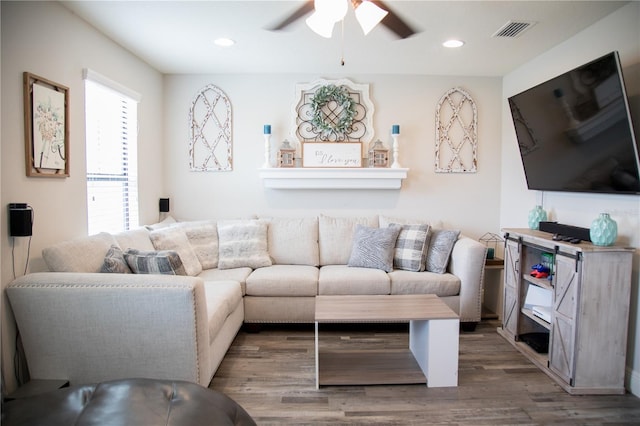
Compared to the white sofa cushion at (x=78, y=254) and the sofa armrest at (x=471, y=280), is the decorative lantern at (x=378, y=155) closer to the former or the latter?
the sofa armrest at (x=471, y=280)

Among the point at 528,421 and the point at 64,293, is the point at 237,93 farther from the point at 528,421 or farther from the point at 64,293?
the point at 528,421

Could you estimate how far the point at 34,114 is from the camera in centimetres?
233

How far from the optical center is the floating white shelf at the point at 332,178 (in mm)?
4062

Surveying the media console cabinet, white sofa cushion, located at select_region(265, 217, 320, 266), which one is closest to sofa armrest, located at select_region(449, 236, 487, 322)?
the media console cabinet

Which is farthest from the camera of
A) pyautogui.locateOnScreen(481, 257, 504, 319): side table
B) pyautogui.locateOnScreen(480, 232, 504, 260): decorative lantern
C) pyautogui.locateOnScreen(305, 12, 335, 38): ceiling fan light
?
pyautogui.locateOnScreen(480, 232, 504, 260): decorative lantern

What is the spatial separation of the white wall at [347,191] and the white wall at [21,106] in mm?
1079

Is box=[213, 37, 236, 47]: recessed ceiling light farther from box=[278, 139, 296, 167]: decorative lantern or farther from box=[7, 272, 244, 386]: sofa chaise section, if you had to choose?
box=[7, 272, 244, 386]: sofa chaise section

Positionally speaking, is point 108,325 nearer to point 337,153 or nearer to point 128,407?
point 128,407

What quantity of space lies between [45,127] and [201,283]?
4.64ft

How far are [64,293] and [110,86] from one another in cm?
184

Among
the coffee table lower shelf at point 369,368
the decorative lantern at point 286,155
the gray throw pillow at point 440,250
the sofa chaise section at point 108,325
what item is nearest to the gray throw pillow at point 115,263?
the sofa chaise section at point 108,325

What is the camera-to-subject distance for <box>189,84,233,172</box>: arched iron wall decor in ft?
13.8

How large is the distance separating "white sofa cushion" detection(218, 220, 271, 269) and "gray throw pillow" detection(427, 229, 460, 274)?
4.97ft

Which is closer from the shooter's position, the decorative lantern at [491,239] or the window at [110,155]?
the window at [110,155]
